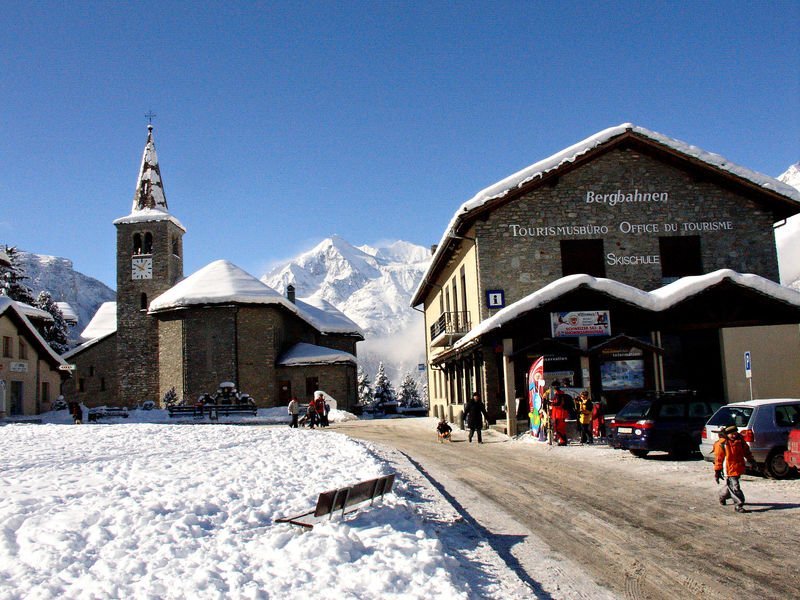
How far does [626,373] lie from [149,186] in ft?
150

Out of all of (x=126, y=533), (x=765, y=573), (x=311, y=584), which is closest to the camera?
(x=311, y=584)

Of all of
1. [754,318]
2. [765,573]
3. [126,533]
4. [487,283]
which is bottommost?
[765,573]

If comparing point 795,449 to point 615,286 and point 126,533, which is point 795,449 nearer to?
point 126,533

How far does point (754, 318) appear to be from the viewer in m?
23.9

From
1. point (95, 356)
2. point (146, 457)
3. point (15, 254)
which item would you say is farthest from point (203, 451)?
point (15, 254)

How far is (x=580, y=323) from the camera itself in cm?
2308

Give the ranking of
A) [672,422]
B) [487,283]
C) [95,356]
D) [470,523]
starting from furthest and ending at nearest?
1. [95,356]
2. [487,283]
3. [672,422]
4. [470,523]

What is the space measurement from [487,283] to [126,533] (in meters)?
20.6

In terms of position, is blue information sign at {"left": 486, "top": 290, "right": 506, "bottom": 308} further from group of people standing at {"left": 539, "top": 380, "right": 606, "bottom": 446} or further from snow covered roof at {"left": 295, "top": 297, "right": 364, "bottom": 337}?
snow covered roof at {"left": 295, "top": 297, "right": 364, "bottom": 337}

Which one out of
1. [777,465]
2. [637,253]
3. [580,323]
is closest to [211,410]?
[580,323]

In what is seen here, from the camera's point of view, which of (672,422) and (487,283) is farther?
(487,283)

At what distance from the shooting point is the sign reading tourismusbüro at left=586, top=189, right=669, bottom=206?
2789 cm

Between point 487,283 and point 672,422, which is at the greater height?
point 487,283

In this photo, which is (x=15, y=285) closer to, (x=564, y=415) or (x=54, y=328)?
(x=54, y=328)
